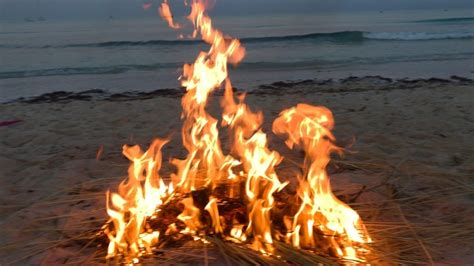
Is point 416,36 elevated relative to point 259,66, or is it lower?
elevated

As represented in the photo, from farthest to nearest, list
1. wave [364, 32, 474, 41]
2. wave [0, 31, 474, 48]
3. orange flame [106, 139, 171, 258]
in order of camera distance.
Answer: wave [364, 32, 474, 41], wave [0, 31, 474, 48], orange flame [106, 139, 171, 258]

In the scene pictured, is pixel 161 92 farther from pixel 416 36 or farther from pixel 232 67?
pixel 416 36

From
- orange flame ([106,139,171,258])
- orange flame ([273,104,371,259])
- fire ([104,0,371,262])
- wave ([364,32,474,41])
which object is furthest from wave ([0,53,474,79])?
orange flame ([273,104,371,259])

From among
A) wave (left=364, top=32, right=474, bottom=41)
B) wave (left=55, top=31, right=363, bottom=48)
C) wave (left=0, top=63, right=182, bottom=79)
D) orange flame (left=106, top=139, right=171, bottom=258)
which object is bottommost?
Result: wave (left=0, top=63, right=182, bottom=79)

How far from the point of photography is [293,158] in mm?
4816

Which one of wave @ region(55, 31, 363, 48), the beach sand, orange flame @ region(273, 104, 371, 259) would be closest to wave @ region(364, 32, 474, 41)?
wave @ region(55, 31, 363, 48)

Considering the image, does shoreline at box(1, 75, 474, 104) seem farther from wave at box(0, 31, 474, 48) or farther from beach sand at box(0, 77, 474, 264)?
wave at box(0, 31, 474, 48)

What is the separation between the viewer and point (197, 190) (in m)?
3.29

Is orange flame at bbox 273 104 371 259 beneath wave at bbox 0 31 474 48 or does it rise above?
beneath

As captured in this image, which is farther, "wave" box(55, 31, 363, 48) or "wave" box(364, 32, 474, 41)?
"wave" box(364, 32, 474, 41)

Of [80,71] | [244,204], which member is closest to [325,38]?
[80,71]

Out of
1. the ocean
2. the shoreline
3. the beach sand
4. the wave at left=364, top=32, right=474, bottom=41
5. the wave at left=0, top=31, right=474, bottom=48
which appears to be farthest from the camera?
A: the wave at left=364, top=32, right=474, bottom=41

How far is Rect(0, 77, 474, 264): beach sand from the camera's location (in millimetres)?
3078

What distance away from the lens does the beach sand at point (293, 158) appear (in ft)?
A: 10.1
